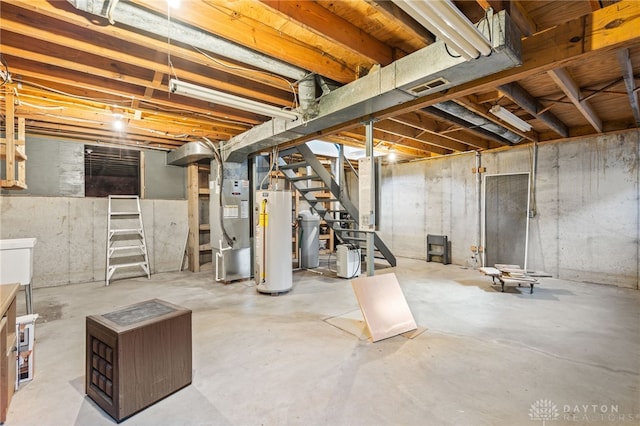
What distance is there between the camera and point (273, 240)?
4012mm

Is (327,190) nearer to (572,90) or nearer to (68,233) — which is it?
(572,90)

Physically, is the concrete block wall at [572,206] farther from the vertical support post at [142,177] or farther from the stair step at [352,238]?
the vertical support post at [142,177]

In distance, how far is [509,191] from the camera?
213 inches

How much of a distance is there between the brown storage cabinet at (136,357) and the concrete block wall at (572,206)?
5.54 meters

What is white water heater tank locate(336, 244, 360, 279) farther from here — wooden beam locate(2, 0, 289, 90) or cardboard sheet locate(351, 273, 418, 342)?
wooden beam locate(2, 0, 289, 90)

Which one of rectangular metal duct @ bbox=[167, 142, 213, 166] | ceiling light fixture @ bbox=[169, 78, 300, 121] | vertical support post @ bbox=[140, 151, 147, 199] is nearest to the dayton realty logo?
ceiling light fixture @ bbox=[169, 78, 300, 121]

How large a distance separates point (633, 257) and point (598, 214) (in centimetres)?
70

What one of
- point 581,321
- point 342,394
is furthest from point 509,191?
point 342,394

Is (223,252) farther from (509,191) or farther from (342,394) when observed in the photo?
(509,191)

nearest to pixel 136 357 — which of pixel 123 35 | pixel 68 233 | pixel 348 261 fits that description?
pixel 123 35

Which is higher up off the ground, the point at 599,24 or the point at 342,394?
the point at 599,24

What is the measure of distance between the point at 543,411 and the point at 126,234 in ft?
19.5

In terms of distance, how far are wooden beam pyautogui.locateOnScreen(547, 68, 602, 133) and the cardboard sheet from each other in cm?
223

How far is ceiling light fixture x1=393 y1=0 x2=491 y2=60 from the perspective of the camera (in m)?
1.32
